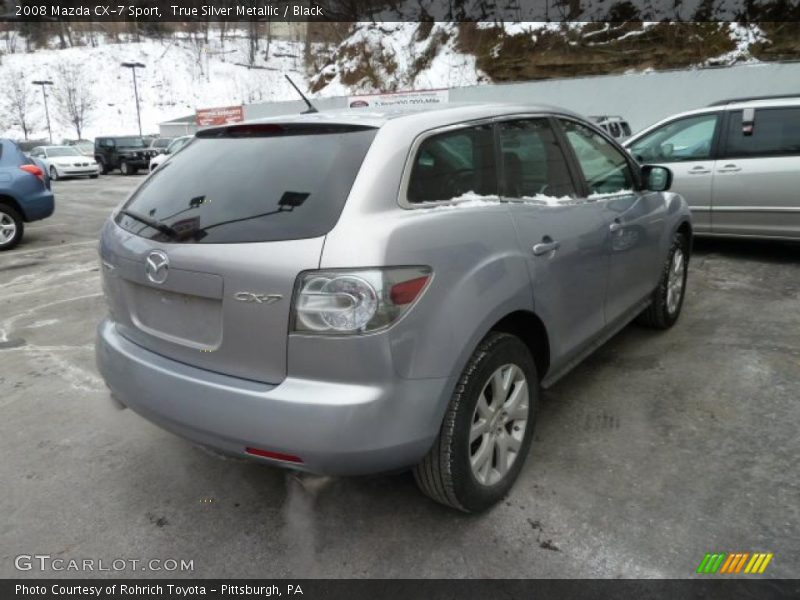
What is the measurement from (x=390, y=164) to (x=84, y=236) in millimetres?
9380

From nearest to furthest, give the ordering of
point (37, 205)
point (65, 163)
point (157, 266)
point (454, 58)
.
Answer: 1. point (157, 266)
2. point (37, 205)
3. point (65, 163)
4. point (454, 58)

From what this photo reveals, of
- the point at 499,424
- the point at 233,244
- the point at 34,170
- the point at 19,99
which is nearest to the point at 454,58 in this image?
the point at 34,170

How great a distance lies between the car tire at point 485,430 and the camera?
7.30 ft

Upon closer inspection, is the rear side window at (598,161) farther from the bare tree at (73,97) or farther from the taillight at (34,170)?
the bare tree at (73,97)

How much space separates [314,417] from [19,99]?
83256 millimetres

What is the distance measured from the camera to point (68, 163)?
25.6m

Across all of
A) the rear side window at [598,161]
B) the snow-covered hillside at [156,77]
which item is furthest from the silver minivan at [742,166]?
the snow-covered hillside at [156,77]

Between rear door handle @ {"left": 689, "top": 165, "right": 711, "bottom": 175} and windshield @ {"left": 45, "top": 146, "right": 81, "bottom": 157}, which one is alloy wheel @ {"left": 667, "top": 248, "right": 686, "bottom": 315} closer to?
rear door handle @ {"left": 689, "top": 165, "right": 711, "bottom": 175}

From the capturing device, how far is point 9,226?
866 cm

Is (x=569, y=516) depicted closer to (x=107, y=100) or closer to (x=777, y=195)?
(x=777, y=195)

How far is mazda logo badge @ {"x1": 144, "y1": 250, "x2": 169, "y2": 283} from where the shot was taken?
2.25 meters

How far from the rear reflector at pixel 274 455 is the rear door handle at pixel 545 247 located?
1286 mm

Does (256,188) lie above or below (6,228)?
above

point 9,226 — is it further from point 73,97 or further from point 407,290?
point 73,97
